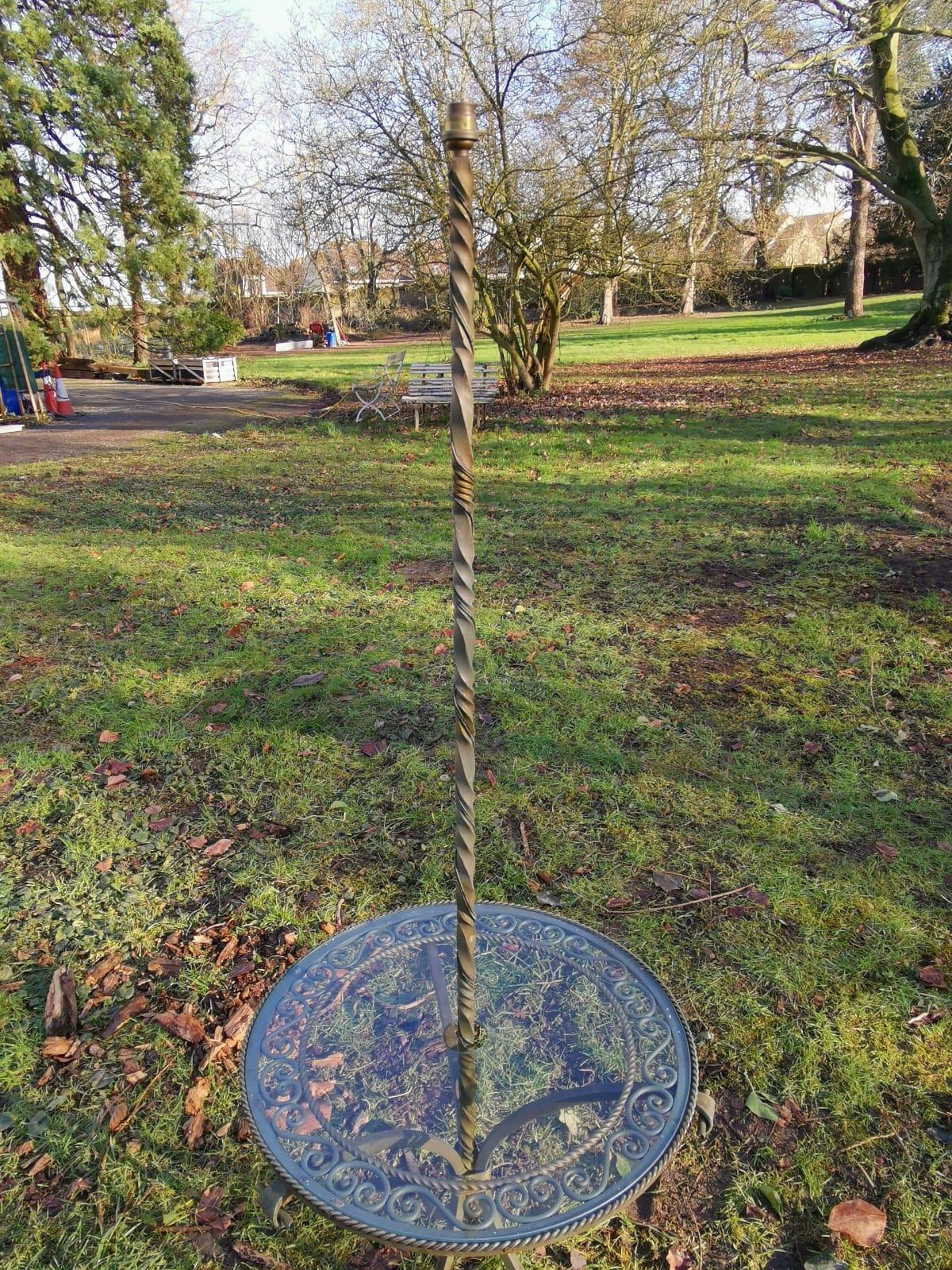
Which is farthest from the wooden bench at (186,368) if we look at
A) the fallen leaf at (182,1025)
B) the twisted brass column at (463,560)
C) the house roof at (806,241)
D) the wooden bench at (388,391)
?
the house roof at (806,241)

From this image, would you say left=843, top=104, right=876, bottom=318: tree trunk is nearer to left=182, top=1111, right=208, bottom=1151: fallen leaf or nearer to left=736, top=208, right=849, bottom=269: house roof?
left=736, top=208, right=849, bottom=269: house roof

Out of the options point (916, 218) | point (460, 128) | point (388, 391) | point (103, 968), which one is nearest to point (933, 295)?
point (916, 218)

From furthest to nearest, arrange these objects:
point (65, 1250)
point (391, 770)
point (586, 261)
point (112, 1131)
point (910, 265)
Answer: point (910, 265) → point (586, 261) → point (391, 770) → point (112, 1131) → point (65, 1250)

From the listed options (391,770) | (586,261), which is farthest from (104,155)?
(391,770)

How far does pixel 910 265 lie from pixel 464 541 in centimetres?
4297

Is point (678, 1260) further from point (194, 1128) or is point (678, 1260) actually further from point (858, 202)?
point (858, 202)

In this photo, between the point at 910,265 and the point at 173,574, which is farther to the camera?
the point at 910,265

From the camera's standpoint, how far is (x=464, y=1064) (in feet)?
5.27

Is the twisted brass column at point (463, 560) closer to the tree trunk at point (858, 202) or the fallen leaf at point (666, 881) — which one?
the fallen leaf at point (666, 881)

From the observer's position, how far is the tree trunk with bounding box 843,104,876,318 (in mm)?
22062

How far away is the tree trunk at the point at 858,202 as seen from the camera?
2206 cm

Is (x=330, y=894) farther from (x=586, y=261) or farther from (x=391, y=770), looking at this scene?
(x=586, y=261)

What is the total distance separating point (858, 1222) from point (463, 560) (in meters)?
1.70

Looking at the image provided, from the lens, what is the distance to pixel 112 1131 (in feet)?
6.56
